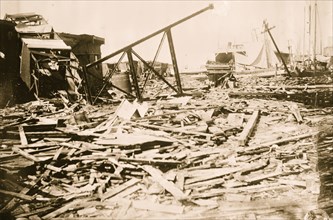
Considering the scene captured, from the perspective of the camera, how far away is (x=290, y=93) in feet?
47.2

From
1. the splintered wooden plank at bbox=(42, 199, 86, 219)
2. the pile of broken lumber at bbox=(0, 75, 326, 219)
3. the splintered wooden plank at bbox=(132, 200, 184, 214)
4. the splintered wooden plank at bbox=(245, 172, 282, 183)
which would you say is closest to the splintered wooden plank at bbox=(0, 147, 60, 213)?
the pile of broken lumber at bbox=(0, 75, 326, 219)

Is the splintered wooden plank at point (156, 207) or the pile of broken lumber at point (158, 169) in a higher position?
the pile of broken lumber at point (158, 169)

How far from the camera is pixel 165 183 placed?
5.25 metres

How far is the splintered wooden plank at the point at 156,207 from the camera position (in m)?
4.43

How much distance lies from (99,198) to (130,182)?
2.31 feet

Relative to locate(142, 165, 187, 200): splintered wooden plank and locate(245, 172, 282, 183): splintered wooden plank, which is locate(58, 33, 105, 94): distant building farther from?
locate(245, 172, 282, 183): splintered wooden plank

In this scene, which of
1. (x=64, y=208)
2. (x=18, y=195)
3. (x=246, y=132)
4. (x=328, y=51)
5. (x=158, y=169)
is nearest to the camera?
(x=64, y=208)

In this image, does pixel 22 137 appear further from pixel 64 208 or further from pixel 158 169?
pixel 158 169

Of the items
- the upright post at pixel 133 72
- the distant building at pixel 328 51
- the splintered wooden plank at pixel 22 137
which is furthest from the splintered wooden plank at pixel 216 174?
the distant building at pixel 328 51

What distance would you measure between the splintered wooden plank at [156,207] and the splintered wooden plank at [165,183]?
11.7 inches

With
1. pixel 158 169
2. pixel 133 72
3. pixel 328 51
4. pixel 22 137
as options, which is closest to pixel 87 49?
pixel 133 72

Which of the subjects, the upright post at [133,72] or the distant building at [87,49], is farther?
the distant building at [87,49]

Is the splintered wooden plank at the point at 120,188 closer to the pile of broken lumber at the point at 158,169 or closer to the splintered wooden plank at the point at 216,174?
the pile of broken lumber at the point at 158,169

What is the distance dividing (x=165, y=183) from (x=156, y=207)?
2.39 ft
